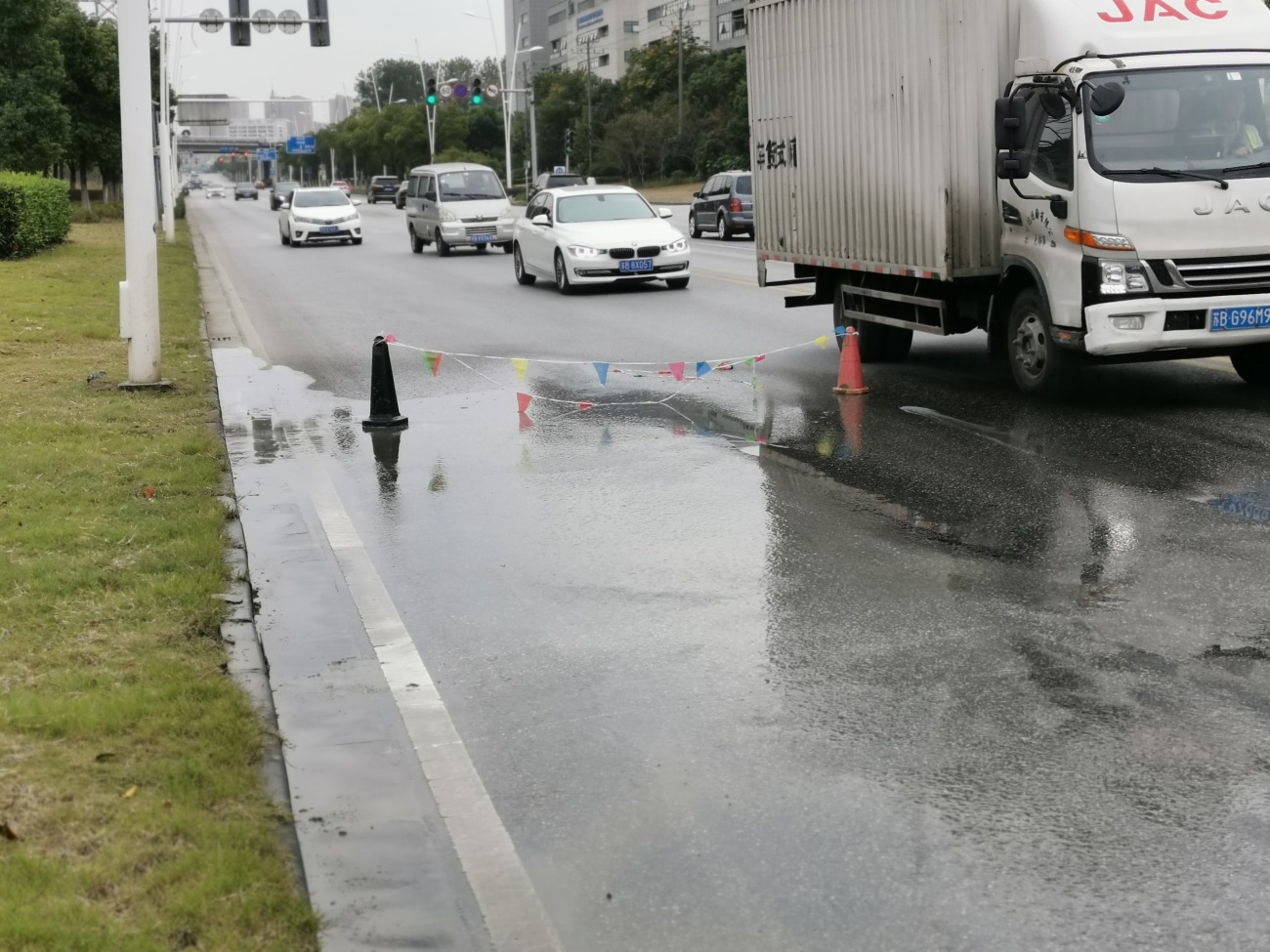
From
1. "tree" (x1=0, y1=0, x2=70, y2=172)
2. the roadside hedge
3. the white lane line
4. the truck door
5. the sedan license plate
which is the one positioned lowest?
the white lane line

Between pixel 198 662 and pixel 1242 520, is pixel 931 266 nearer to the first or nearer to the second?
pixel 1242 520

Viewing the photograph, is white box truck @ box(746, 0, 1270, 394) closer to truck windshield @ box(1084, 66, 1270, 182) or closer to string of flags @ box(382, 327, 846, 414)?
truck windshield @ box(1084, 66, 1270, 182)

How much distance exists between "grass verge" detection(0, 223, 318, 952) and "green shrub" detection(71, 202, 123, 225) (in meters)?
48.8

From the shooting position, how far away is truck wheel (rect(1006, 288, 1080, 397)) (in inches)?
446

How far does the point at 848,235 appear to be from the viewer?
13875mm

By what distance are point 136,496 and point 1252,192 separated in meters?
7.33

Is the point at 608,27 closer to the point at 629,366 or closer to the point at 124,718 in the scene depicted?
the point at 629,366

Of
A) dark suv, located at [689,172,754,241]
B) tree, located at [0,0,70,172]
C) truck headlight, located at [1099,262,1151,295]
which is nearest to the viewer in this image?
truck headlight, located at [1099,262,1151,295]

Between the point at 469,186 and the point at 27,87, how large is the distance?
58.8 ft

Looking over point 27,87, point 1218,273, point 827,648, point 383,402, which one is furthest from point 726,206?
point 827,648

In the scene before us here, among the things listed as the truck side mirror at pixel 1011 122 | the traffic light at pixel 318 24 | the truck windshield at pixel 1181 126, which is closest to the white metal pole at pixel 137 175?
the truck side mirror at pixel 1011 122

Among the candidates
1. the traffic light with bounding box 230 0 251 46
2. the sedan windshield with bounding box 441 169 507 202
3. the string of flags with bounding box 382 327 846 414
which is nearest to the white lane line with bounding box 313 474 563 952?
the string of flags with bounding box 382 327 846 414

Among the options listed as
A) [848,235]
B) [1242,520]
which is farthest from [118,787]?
[848,235]

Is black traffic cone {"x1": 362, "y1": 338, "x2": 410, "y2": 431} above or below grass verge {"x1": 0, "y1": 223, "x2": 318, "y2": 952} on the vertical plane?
above
